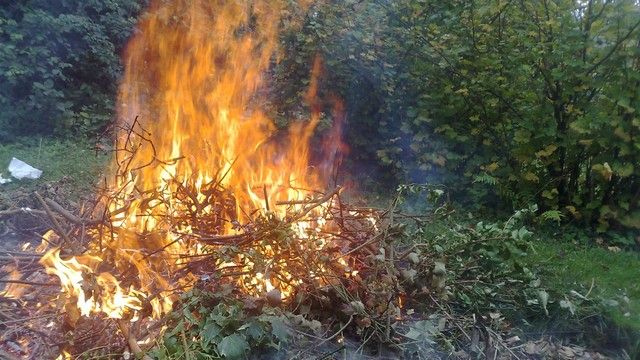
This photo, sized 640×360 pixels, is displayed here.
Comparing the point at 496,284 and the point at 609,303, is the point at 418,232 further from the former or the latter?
the point at 609,303

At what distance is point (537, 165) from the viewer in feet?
20.0

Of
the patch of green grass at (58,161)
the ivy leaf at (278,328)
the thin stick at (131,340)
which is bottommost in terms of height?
the patch of green grass at (58,161)

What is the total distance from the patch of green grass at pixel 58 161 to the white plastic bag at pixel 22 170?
58 millimetres

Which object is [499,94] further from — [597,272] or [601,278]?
[601,278]

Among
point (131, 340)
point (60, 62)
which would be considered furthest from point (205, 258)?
point (60, 62)

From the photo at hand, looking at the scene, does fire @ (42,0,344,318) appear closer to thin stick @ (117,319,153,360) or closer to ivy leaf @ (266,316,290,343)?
thin stick @ (117,319,153,360)

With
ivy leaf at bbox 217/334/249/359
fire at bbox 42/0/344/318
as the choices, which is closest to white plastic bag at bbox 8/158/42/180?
fire at bbox 42/0/344/318

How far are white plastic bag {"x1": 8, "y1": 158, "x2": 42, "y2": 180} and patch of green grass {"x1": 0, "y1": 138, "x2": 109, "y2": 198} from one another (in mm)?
58

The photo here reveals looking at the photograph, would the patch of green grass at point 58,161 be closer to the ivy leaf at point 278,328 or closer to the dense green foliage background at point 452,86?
the dense green foliage background at point 452,86

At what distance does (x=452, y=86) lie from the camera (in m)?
6.72

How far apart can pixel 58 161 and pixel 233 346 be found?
4787mm

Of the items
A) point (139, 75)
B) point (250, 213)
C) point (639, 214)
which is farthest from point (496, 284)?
point (139, 75)

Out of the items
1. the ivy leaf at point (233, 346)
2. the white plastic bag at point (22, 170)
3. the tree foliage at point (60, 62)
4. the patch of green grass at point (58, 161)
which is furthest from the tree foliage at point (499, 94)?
the ivy leaf at point (233, 346)

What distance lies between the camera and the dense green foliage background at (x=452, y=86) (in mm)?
5539
